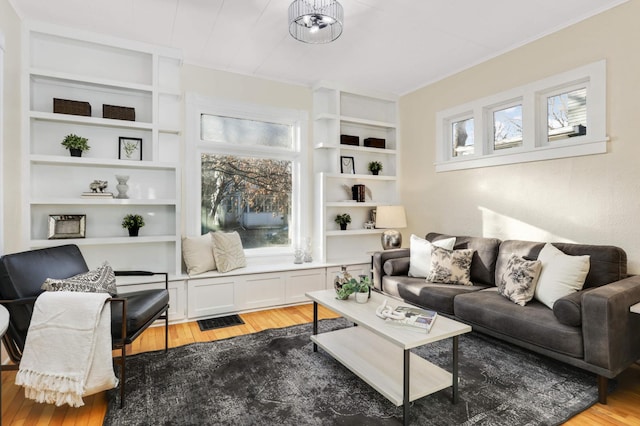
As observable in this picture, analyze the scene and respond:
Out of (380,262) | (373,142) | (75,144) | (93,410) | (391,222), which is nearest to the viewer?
(93,410)

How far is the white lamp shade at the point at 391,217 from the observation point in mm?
4629

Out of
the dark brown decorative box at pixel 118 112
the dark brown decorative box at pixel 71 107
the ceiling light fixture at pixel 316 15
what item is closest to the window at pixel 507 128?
the ceiling light fixture at pixel 316 15

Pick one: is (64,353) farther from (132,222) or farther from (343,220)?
(343,220)

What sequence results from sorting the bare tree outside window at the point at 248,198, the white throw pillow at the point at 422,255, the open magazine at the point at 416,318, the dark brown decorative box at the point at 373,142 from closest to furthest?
1. the open magazine at the point at 416,318
2. the white throw pillow at the point at 422,255
3. the bare tree outside window at the point at 248,198
4. the dark brown decorative box at the point at 373,142

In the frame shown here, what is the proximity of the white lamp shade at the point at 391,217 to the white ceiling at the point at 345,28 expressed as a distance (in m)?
1.70

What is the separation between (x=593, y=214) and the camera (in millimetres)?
3039

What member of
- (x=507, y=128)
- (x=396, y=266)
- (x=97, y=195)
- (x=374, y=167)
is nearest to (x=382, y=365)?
(x=396, y=266)

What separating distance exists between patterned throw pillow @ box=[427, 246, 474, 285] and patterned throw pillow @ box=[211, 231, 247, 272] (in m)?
2.08

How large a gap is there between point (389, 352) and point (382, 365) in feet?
0.63

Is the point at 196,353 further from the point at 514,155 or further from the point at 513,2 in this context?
the point at 513,2

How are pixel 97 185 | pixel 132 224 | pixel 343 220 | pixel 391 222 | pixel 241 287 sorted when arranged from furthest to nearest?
pixel 343 220, pixel 391 222, pixel 241 287, pixel 132 224, pixel 97 185

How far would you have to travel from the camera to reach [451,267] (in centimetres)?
353

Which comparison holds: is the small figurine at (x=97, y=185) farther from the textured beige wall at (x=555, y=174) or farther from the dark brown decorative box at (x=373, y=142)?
the textured beige wall at (x=555, y=174)

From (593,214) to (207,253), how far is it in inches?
145
